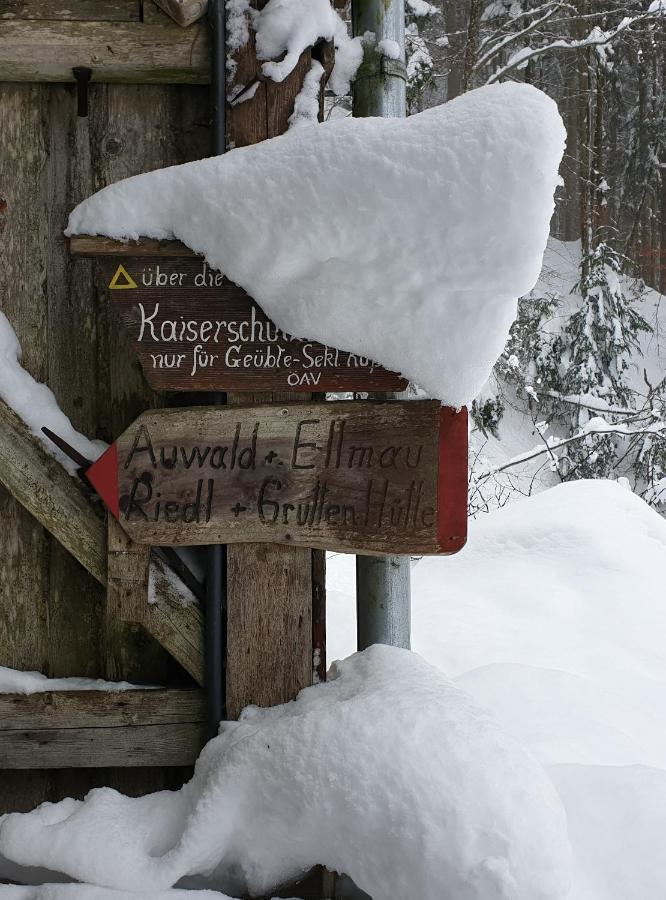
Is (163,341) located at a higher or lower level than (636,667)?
higher

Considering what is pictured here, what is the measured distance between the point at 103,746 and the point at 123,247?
118 centimetres

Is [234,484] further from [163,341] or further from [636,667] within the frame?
[636,667]

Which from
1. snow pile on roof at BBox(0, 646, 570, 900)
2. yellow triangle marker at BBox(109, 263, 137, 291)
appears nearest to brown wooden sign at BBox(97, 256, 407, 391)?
yellow triangle marker at BBox(109, 263, 137, 291)

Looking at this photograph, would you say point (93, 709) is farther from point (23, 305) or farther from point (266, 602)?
point (23, 305)

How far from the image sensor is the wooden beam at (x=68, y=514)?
187 centimetres

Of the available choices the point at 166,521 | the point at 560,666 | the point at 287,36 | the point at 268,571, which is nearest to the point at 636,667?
the point at 560,666

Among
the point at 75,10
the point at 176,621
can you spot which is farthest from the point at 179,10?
the point at 176,621

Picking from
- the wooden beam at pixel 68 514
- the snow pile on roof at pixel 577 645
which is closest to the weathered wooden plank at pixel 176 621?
the wooden beam at pixel 68 514

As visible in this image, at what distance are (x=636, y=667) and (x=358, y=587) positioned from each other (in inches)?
60.1

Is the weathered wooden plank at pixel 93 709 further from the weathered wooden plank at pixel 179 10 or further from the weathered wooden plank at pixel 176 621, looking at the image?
the weathered wooden plank at pixel 179 10

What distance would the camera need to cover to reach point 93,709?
192 centimetres

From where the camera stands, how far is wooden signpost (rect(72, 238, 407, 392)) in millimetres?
1786

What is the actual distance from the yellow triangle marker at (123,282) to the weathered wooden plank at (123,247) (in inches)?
1.4

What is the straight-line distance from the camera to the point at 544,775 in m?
1.58
